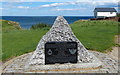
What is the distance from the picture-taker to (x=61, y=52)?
734 cm

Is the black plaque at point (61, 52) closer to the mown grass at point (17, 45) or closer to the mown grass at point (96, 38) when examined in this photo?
the mown grass at point (17, 45)

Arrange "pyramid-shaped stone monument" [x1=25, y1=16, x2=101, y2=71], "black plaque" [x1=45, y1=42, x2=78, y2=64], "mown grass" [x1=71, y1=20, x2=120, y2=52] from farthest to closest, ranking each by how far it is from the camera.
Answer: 1. "mown grass" [x1=71, y1=20, x2=120, y2=52]
2. "black plaque" [x1=45, y1=42, x2=78, y2=64]
3. "pyramid-shaped stone monument" [x1=25, y1=16, x2=101, y2=71]

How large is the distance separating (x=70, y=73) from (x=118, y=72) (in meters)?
1.95

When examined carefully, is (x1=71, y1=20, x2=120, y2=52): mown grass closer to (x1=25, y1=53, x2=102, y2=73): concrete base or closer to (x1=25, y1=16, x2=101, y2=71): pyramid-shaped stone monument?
(x1=25, y1=16, x2=101, y2=71): pyramid-shaped stone monument

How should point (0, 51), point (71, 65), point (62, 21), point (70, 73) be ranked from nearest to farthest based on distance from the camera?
point (70, 73) < point (71, 65) < point (62, 21) < point (0, 51)

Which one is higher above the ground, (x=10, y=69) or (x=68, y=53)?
(x=68, y=53)

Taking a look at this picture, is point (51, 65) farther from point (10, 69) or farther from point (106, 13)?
point (106, 13)

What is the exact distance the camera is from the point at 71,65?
7129 mm

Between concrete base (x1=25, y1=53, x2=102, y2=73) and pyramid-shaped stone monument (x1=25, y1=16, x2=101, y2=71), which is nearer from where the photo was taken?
concrete base (x1=25, y1=53, x2=102, y2=73)

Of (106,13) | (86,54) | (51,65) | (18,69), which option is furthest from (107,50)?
(106,13)

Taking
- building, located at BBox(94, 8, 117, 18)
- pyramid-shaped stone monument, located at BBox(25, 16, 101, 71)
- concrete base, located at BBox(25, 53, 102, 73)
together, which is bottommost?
concrete base, located at BBox(25, 53, 102, 73)

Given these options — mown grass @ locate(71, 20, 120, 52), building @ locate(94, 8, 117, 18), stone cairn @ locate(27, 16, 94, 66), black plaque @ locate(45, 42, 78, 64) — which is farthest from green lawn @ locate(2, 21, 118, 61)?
building @ locate(94, 8, 117, 18)

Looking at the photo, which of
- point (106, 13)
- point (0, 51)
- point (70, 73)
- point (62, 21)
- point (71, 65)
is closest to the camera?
point (70, 73)

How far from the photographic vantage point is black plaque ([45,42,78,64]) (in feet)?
23.9
